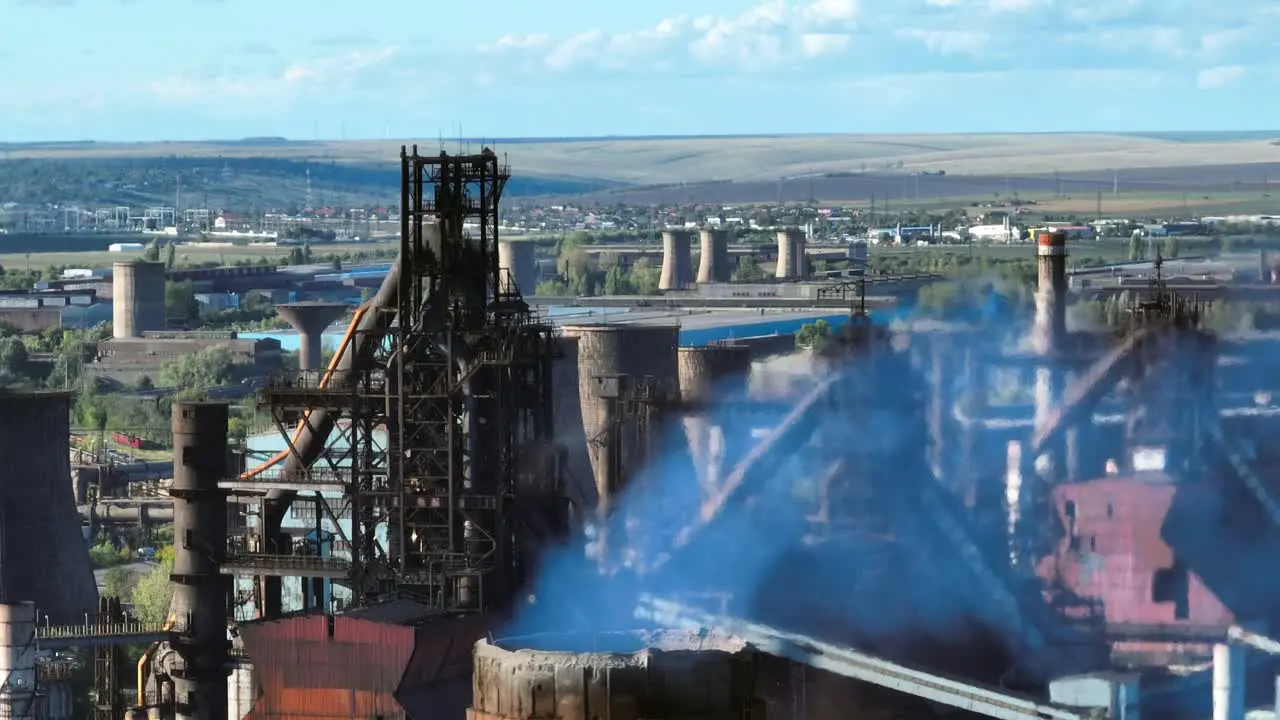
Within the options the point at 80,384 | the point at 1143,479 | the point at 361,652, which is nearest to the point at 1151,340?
the point at 1143,479

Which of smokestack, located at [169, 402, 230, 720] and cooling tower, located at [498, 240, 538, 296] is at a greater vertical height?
smokestack, located at [169, 402, 230, 720]

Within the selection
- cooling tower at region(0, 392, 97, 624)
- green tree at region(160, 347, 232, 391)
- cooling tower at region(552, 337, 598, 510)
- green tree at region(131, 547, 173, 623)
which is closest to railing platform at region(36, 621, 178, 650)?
cooling tower at region(552, 337, 598, 510)

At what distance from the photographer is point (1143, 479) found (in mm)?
41625

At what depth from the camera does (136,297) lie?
113500 mm

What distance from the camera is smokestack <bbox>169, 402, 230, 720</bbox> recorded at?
38.2 metres

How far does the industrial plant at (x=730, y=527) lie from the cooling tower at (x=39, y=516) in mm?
5148

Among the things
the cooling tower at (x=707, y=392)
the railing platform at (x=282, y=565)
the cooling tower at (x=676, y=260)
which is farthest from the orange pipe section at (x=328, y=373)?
the cooling tower at (x=676, y=260)

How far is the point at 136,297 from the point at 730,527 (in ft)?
261

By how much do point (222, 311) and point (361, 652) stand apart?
100051mm

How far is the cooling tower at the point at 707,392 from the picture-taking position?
133 ft

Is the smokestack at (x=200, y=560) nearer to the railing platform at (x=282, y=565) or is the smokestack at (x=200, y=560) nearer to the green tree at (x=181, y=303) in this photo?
the railing platform at (x=282, y=565)

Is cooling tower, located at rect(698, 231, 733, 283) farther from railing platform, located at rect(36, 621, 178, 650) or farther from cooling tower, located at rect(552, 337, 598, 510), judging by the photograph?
railing platform, located at rect(36, 621, 178, 650)

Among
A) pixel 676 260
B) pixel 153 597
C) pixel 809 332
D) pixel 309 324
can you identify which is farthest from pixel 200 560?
pixel 676 260

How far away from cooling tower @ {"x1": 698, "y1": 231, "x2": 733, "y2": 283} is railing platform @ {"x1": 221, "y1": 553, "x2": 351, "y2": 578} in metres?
86.8
